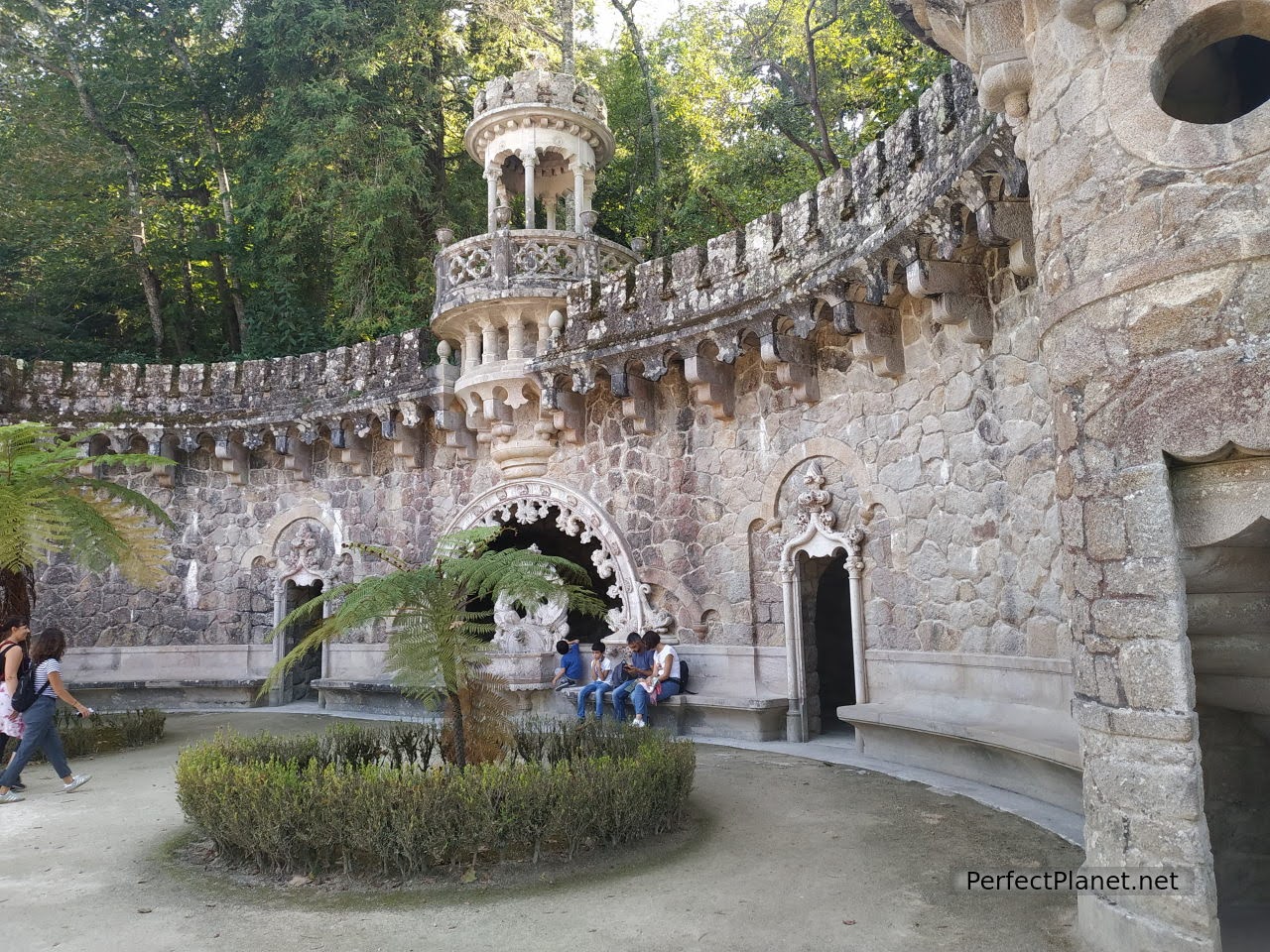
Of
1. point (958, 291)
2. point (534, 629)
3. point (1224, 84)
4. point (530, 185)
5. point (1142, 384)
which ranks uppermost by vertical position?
point (530, 185)

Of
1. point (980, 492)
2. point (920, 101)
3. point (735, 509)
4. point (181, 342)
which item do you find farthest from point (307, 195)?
point (980, 492)

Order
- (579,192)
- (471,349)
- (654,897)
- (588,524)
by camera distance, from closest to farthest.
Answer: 1. (654,897)
2. (588,524)
3. (471,349)
4. (579,192)

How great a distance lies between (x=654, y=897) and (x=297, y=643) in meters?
12.4

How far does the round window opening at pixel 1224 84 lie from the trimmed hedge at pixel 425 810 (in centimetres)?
491

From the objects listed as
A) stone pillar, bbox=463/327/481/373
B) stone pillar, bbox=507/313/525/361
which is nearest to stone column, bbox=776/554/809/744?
stone pillar, bbox=507/313/525/361

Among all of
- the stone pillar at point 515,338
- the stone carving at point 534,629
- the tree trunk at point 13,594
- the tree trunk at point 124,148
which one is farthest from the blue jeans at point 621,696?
the tree trunk at point 124,148

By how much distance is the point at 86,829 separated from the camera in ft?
22.3

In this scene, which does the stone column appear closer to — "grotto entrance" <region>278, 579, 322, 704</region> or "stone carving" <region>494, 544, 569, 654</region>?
"stone carving" <region>494, 544, 569, 654</region>

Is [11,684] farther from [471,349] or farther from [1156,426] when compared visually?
[1156,426]

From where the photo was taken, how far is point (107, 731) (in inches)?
414

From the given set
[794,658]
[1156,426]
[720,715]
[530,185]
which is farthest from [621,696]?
[1156,426]

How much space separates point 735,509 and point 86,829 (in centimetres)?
688

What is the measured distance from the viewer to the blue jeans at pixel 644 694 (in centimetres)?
1007

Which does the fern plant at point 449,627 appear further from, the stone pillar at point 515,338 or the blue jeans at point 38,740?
the stone pillar at point 515,338
